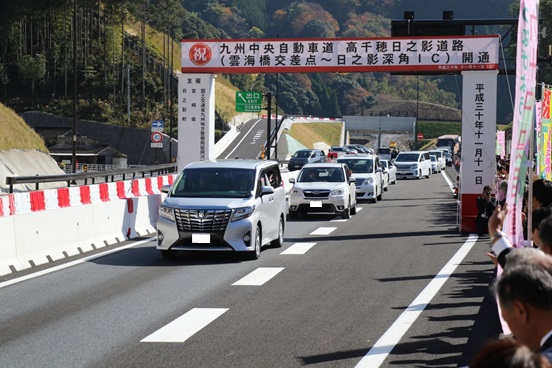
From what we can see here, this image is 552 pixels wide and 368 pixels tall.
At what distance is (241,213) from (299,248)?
2884 mm

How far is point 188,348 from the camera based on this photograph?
10094 mm

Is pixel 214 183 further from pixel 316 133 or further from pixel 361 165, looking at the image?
pixel 316 133

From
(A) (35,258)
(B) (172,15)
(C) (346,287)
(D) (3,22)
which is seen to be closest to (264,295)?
(C) (346,287)

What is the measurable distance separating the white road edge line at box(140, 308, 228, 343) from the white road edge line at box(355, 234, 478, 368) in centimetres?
202

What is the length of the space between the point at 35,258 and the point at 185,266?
Answer: 99.2 inches

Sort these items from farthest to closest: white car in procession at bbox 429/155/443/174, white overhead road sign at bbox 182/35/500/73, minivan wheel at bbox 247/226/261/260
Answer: white car in procession at bbox 429/155/443/174 → white overhead road sign at bbox 182/35/500/73 → minivan wheel at bbox 247/226/261/260

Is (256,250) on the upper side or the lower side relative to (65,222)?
lower

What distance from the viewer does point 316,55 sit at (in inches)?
1185

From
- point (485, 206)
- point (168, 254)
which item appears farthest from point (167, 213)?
point (485, 206)

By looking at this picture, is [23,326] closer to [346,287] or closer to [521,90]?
[346,287]

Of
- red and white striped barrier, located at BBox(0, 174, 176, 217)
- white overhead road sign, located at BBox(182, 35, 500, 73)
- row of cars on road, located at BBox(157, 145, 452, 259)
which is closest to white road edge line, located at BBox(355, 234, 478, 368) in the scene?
row of cars on road, located at BBox(157, 145, 452, 259)

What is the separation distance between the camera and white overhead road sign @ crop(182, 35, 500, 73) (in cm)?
2878

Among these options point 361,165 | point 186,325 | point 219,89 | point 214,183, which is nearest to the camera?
point 186,325

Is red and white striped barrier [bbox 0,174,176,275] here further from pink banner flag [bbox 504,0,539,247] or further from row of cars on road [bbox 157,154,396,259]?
pink banner flag [bbox 504,0,539,247]
